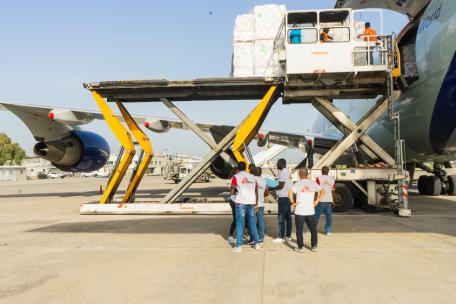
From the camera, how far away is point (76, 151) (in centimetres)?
1734

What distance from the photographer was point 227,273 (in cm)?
537

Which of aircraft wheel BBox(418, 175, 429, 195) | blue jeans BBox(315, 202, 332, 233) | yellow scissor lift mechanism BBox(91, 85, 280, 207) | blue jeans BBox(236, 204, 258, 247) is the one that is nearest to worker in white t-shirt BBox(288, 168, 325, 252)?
blue jeans BBox(236, 204, 258, 247)

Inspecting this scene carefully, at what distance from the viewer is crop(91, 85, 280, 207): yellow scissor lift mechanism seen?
12.0 meters

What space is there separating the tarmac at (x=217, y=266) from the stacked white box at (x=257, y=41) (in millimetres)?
5040

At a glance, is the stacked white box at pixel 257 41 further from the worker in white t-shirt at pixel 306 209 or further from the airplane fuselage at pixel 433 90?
the worker in white t-shirt at pixel 306 209

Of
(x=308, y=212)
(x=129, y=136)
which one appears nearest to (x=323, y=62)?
(x=308, y=212)

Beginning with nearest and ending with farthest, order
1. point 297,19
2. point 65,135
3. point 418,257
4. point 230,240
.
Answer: point 418,257, point 230,240, point 297,19, point 65,135

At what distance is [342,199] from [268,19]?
254 inches

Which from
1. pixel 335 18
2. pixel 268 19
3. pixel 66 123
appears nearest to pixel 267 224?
pixel 268 19

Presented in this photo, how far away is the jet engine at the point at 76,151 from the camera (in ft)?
54.0

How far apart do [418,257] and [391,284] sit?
177 cm

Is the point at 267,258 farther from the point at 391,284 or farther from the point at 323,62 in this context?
the point at 323,62

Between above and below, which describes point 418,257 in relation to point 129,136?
below

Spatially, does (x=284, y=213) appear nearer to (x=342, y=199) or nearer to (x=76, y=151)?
(x=342, y=199)
